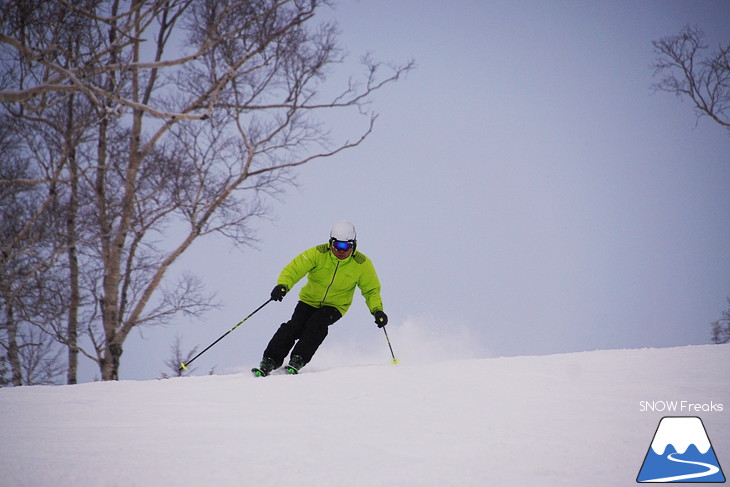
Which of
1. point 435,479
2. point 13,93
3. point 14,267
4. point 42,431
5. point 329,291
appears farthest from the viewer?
point 14,267

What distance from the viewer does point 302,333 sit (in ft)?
16.2

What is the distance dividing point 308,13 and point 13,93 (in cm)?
437

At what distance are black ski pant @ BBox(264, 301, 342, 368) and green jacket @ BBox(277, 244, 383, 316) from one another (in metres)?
0.13

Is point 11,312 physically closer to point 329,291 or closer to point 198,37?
point 198,37

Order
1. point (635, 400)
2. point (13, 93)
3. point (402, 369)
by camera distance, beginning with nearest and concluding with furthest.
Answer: point (635, 400)
point (402, 369)
point (13, 93)

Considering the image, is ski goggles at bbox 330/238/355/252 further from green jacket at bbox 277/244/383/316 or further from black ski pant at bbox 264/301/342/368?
black ski pant at bbox 264/301/342/368

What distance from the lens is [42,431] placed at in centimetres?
238

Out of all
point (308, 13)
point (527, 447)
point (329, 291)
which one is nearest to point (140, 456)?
→ point (527, 447)

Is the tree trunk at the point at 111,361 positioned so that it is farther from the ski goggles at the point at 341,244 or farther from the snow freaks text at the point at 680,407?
the snow freaks text at the point at 680,407

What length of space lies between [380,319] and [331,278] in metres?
0.69

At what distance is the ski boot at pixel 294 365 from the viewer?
14.8 ft

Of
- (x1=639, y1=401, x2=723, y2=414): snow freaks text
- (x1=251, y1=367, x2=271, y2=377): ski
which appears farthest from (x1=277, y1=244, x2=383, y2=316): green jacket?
(x1=639, y1=401, x2=723, y2=414): snow freaks text

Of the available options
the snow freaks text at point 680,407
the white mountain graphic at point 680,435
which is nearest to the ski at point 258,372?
the snow freaks text at point 680,407

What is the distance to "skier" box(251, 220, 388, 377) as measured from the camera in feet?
15.6
